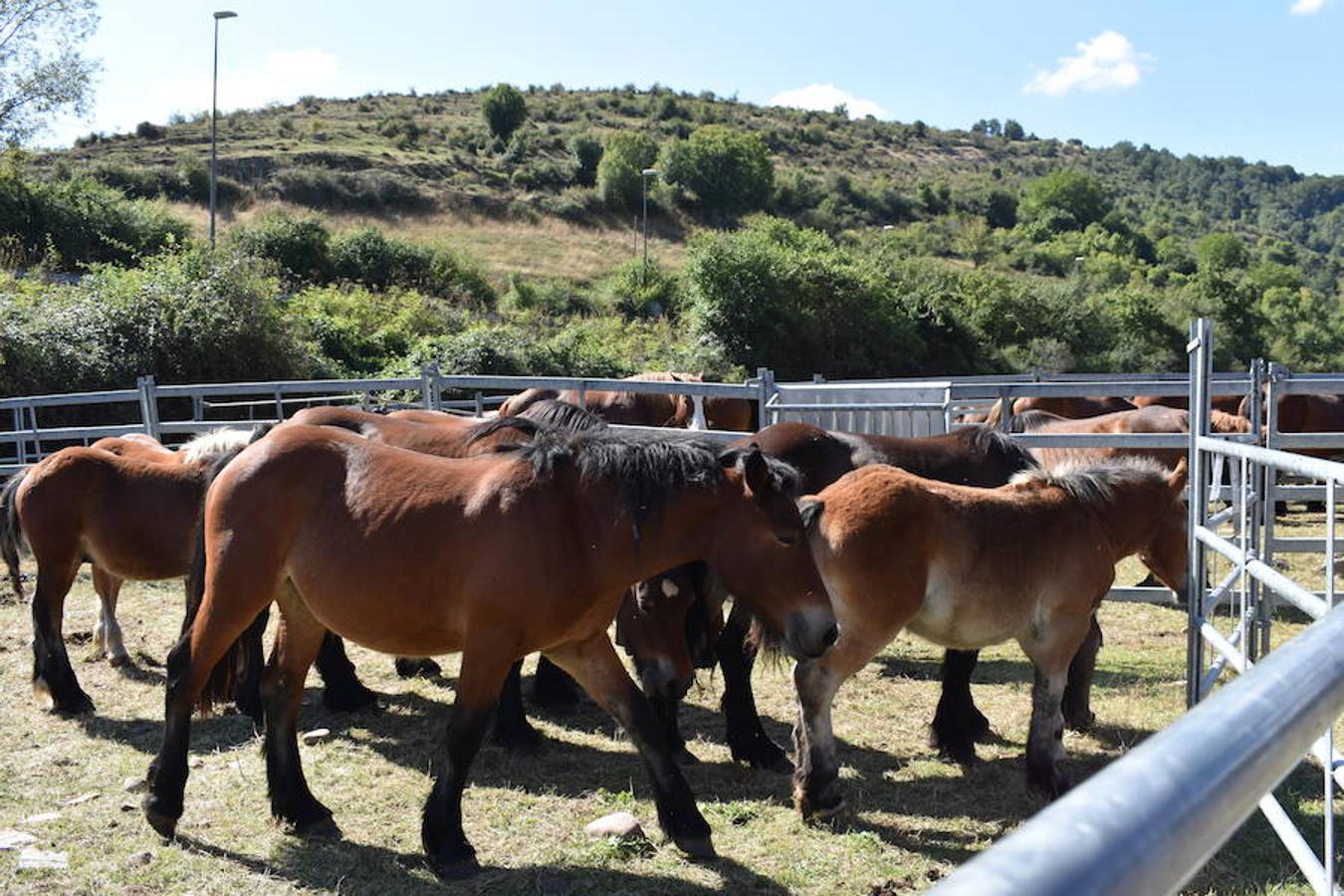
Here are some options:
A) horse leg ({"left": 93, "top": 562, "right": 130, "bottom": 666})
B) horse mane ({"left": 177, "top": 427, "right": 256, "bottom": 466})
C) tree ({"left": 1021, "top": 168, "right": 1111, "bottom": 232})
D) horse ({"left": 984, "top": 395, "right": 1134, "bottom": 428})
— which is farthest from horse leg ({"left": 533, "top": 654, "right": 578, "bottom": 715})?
tree ({"left": 1021, "top": 168, "right": 1111, "bottom": 232})

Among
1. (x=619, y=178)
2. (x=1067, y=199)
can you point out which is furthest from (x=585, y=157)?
(x=1067, y=199)

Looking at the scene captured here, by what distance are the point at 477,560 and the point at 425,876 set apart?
4.26ft

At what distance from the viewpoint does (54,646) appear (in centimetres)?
661

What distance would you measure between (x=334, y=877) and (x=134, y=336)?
17.0 meters

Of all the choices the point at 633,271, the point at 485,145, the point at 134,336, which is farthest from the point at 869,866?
the point at 485,145

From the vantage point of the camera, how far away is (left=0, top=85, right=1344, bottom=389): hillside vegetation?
26.5 meters

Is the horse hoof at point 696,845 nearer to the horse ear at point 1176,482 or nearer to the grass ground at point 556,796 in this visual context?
the grass ground at point 556,796

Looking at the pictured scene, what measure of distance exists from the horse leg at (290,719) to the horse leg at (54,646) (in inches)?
92.5

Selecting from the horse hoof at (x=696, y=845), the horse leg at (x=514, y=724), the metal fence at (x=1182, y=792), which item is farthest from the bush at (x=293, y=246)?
the metal fence at (x=1182, y=792)

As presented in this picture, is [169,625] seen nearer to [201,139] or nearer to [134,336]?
[134,336]

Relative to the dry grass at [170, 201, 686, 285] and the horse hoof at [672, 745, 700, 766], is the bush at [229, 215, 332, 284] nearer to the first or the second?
the dry grass at [170, 201, 686, 285]

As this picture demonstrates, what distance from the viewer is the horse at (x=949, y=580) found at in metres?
4.89

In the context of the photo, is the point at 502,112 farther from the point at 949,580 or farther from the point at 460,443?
the point at 949,580

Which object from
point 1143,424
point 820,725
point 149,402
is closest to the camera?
point 820,725
